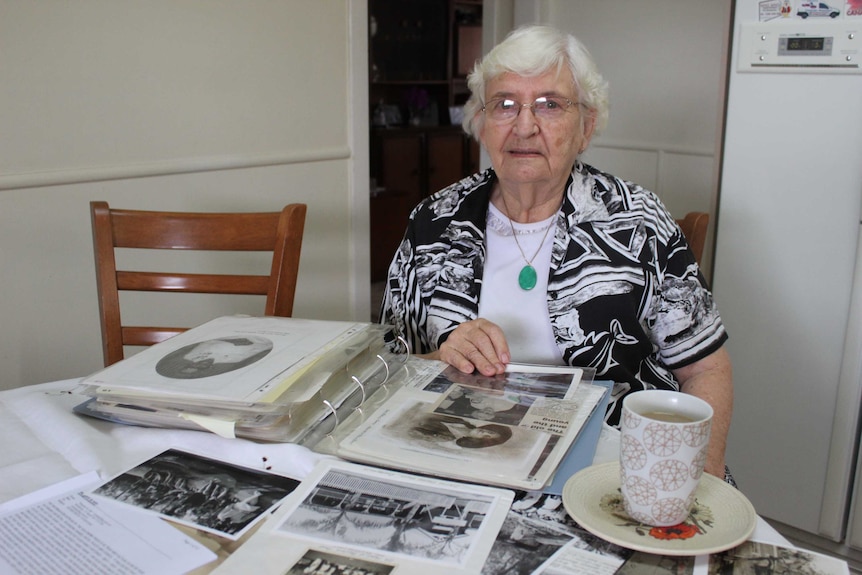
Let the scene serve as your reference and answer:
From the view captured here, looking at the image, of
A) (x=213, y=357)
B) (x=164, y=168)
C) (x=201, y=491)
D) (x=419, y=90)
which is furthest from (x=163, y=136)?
(x=419, y=90)

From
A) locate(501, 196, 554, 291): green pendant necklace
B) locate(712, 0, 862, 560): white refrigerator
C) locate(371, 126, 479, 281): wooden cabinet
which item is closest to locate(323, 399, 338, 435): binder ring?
locate(501, 196, 554, 291): green pendant necklace

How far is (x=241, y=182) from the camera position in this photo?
2396mm

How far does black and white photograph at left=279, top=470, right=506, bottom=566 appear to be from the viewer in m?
0.71

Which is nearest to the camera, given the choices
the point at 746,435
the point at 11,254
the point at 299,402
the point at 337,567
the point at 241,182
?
the point at 337,567

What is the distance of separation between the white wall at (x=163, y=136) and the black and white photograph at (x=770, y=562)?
1.76 meters

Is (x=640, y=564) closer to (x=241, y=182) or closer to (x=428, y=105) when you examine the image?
(x=241, y=182)

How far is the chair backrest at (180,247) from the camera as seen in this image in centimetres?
152

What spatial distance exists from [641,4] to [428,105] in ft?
8.95

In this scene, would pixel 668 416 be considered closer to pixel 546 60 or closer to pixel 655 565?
pixel 655 565

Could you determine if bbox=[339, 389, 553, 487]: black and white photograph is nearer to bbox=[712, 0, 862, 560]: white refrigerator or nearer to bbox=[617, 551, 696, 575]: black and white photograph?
bbox=[617, 551, 696, 575]: black and white photograph

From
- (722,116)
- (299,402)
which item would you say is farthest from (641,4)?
(299,402)

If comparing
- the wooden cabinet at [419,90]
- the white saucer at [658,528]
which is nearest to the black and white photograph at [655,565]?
the white saucer at [658,528]

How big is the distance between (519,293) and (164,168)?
1180 millimetres

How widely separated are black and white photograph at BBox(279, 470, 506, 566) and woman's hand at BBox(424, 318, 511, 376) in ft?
1.09
